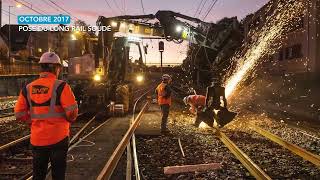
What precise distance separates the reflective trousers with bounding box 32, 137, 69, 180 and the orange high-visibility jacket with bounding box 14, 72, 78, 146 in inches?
3.2

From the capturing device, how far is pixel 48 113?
4.55 metres

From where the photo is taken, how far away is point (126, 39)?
19.9 m

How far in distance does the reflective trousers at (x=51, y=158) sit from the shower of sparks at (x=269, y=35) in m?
18.0

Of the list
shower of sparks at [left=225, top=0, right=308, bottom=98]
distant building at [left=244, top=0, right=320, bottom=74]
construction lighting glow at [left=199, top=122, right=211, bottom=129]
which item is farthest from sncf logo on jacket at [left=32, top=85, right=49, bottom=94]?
distant building at [left=244, top=0, right=320, bottom=74]

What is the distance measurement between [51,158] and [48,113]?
589 millimetres

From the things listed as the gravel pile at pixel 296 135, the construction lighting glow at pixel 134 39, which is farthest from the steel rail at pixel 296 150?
the construction lighting glow at pixel 134 39

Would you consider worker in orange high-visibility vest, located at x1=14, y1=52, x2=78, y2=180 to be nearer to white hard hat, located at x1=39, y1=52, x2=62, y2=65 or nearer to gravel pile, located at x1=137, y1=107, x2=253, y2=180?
white hard hat, located at x1=39, y1=52, x2=62, y2=65

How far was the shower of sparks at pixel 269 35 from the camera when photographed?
23.1 m

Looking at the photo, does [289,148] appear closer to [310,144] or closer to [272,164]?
[310,144]

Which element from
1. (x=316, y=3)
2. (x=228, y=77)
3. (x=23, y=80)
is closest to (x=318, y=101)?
(x=228, y=77)

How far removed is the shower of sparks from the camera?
2313 centimetres

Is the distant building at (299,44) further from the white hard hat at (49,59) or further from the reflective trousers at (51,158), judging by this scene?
the reflective trousers at (51,158)

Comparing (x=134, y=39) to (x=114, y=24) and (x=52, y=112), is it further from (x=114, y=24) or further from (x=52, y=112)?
(x=52, y=112)

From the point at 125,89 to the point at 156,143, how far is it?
804 centimetres
